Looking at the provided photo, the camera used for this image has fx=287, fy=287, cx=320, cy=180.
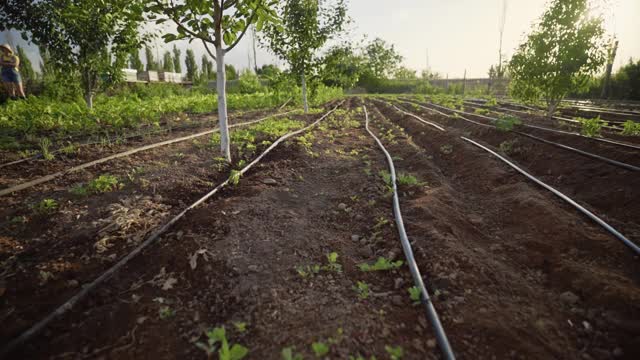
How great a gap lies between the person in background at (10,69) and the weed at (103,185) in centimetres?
862

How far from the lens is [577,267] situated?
257 cm

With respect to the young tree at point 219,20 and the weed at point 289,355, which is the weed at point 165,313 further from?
the young tree at point 219,20

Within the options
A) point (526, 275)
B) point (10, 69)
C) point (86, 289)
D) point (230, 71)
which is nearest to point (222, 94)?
point (86, 289)

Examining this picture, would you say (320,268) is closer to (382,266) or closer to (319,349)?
(382,266)

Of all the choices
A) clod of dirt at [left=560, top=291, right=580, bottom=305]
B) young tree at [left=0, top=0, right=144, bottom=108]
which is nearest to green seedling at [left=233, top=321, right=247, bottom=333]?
clod of dirt at [left=560, top=291, right=580, bottom=305]

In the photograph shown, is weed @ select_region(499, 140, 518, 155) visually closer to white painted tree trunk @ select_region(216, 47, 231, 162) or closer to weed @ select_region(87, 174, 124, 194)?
white painted tree trunk @ select_region(216, 47, 231, 162)

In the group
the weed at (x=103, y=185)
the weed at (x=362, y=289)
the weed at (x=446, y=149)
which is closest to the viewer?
the weed at (x=362, y=289)

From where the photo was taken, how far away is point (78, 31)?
7.57m

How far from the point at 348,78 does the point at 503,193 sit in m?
12.5

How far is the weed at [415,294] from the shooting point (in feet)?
7.26

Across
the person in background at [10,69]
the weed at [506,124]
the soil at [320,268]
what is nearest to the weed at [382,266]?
the soil at [320,268]

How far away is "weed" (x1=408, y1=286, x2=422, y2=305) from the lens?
Result: 2.21 m

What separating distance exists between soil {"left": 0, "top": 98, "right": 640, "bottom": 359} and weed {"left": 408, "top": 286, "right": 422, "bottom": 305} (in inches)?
2.2

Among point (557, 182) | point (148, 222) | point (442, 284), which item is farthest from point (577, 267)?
point (148, 222)
